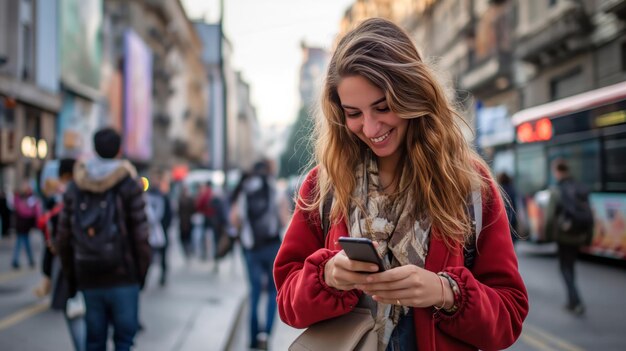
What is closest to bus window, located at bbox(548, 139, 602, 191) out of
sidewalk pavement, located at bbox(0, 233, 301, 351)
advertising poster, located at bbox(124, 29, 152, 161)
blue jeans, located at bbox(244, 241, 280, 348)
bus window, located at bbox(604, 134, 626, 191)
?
bus window, located at bbox(604, 134, 626, 191)

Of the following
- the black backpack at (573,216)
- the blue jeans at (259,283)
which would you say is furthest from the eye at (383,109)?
the black backpack at (573,216)

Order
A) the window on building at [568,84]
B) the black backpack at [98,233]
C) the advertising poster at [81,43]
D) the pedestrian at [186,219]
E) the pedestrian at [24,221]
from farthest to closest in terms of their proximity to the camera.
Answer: the window on building at [568,84] < the advertising poster at [81,43] < the pedestrian at [186,219] < the pedestrian at [24,221] < the black backpack at [98,233]

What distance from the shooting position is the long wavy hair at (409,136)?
1639 mm

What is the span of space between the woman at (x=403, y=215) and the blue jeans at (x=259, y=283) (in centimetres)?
418

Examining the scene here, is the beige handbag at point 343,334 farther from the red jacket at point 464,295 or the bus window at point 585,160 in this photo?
the bus window at point 585,160

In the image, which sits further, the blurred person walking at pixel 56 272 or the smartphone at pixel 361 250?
the blurred person walking at pixel 56 272

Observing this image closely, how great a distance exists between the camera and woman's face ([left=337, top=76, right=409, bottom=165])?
1.65 m

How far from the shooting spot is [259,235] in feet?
20.1

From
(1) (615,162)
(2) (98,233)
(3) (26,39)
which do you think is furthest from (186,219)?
(2) (98,233)

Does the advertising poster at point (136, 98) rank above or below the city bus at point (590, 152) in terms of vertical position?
above

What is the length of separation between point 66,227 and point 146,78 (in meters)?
35.3

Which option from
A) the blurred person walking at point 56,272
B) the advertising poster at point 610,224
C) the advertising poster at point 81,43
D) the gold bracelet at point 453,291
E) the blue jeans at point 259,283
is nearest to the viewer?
the gold bracelet at point 453,291

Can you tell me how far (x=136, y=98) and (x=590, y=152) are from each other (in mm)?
28107

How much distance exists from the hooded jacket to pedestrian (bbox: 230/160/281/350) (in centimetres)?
218
